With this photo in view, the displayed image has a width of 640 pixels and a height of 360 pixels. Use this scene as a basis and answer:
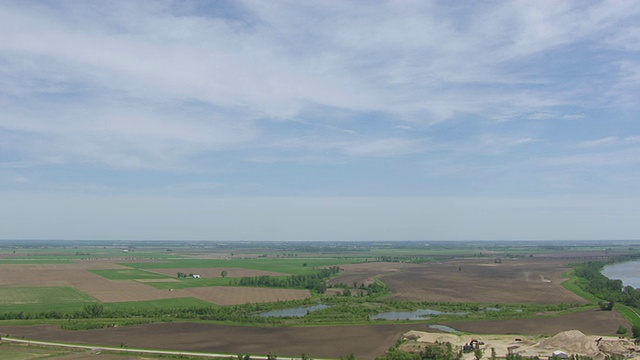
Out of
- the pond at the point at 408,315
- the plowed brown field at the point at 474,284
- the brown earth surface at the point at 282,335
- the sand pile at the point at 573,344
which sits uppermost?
the sand pile at the point at 573,344

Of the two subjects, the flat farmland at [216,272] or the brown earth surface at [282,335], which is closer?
the brown earth surface at [282,335]

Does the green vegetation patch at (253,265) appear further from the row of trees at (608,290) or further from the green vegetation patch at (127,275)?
the row of trees at (608,290)

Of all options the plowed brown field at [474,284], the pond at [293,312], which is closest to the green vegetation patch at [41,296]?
the pond at [293,312]

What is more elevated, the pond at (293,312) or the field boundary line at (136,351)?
the field boundary line at (136,351)

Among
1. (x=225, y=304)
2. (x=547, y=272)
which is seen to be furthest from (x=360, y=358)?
(x=547, y=272)

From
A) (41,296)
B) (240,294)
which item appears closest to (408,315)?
(240,294)

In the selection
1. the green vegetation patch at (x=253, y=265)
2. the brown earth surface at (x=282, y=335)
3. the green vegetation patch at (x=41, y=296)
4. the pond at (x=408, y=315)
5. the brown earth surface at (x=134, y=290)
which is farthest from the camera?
the green vegetation patch at (x=253, y=265)
